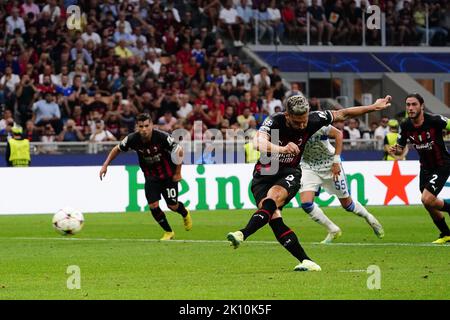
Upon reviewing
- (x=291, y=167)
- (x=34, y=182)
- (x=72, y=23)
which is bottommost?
(x=34, y=182)

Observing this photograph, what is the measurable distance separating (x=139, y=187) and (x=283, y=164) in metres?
14.2

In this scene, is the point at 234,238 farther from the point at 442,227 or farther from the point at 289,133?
the point at 442,227

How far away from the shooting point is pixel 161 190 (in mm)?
19422

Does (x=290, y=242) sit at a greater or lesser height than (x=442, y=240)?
greater

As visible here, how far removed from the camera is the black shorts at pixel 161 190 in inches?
757

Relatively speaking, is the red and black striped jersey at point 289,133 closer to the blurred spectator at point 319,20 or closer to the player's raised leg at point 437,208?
the player's raised leg at point 437,208

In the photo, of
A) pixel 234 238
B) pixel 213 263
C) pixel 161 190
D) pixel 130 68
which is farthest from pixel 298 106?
pixel 130 68

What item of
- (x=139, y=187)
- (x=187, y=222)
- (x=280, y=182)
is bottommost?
(x=139, y=187)

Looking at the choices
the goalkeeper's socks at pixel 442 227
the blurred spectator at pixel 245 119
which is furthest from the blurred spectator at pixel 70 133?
the goalkeeper's socks at pixel 442 227

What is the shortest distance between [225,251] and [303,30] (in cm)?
2301

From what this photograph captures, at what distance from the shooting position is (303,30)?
1507 inches
